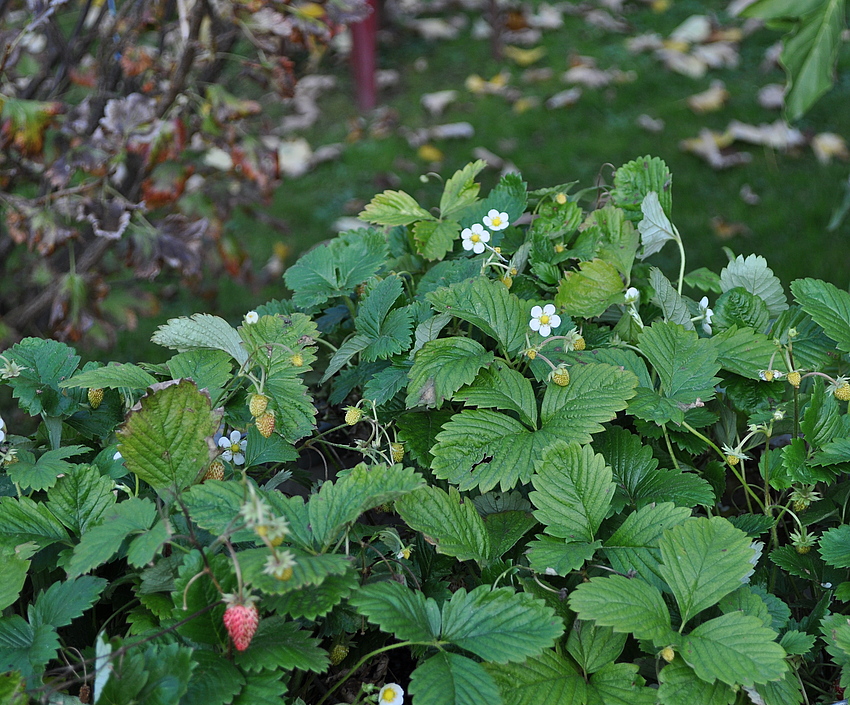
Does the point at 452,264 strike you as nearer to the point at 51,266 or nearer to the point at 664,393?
the point at 664,393

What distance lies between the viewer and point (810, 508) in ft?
3.01

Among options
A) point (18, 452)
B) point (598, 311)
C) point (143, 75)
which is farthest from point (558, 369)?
point (143, 75)

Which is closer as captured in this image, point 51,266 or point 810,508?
point 810,508

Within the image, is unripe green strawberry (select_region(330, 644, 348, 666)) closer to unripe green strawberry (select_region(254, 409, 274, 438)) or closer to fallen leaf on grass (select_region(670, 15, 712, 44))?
unripe green strawberry (select_region(254, 409, 274, 438))

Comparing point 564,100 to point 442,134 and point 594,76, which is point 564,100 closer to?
point 594,76

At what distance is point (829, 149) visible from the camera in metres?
3.47

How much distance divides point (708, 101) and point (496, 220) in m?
3.17

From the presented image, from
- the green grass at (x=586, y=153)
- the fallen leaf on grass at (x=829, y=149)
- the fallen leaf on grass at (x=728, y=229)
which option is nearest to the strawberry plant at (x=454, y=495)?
the green grass at (x=586, y=153)

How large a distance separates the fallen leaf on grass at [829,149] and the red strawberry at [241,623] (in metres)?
3.56

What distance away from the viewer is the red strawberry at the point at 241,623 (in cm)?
63

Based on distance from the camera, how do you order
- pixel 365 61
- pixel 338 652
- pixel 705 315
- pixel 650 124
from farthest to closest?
pixel 365 61 → pixel 650 124 → pixel 705 315 → pixel 338 652

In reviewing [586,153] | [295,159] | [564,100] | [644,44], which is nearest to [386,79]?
[295,159]

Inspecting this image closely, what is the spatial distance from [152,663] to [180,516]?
148 mm

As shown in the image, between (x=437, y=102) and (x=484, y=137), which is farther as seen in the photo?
(x=437, y=102)
